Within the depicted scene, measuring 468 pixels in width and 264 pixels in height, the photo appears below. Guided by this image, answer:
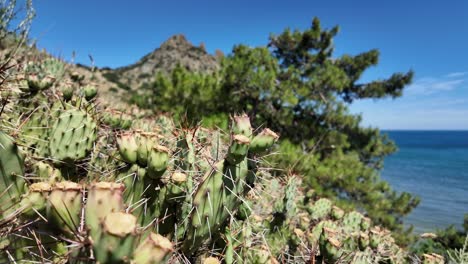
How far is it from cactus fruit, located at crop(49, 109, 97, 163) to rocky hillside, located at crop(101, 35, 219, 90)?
1511 inches

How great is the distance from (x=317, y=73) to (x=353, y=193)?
13.0 ft

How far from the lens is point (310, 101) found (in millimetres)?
11281

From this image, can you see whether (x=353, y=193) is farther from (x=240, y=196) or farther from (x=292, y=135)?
(x=240, y=196)

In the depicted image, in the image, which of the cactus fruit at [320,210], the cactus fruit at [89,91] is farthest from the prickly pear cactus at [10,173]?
the cactus fruit at [320,210]

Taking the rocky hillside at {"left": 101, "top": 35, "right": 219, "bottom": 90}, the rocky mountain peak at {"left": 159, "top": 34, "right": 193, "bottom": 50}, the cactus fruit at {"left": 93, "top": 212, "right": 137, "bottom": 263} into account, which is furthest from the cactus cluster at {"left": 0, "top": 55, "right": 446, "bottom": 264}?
the rocky mountain peak at {"left": 159, "top": 34, "right": 193, "bottom": 50}

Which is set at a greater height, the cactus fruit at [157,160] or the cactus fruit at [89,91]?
the cactus fruit at [89,91]

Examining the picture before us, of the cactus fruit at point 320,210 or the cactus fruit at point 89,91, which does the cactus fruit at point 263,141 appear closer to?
the cactus fruit at point 89,91

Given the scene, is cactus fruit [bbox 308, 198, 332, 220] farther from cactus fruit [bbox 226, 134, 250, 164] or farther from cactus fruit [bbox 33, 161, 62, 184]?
cactus fruit [bbox 33, 161, 62, 184]

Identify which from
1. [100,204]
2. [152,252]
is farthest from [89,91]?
[152,252]

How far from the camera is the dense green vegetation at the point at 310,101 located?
10.2m

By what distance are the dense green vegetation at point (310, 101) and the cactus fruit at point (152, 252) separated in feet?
26.7

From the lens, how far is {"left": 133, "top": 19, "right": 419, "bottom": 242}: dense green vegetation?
403 inches

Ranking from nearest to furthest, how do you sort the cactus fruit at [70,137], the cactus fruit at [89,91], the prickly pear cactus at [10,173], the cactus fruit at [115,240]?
1. the cactus fruit at [115,240]
2. the prickly pear cactus at [10,173]
3. the cactus fruit at [70,137]
4. the cactus fruit at [89,91]

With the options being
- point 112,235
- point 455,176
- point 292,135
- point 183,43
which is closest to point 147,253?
point 112,235
